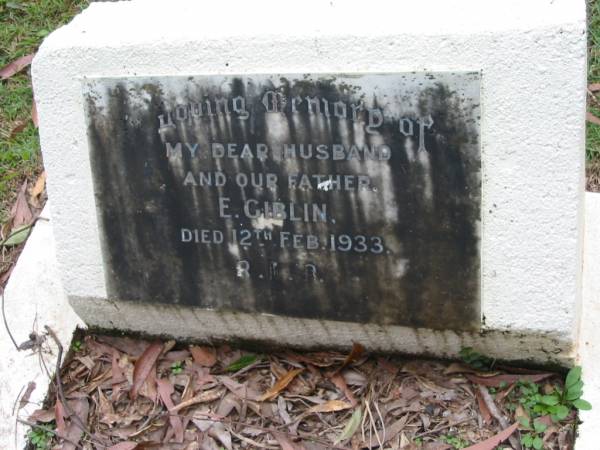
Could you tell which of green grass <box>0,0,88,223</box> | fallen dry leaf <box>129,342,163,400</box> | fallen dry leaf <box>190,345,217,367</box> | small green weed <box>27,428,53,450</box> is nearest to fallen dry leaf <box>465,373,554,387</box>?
fallen dry leaf <box>190,345,217,367</box>

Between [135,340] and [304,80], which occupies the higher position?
[304,80]

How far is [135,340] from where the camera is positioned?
292cm

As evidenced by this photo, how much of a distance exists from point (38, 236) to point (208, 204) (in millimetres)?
1011

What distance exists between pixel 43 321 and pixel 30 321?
0.05m

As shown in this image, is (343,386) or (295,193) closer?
(295,193)

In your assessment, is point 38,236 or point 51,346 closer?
point 51,346

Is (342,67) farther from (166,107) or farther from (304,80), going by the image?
(166,107)

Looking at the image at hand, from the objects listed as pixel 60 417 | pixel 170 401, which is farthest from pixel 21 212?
pixel 170 401

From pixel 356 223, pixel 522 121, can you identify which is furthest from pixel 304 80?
pixel 522 121

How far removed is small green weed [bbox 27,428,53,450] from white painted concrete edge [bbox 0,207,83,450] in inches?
1.0

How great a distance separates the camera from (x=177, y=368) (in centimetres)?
282

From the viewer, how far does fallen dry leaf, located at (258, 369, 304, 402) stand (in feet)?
8.73

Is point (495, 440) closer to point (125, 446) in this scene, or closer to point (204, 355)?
point (204, 355)

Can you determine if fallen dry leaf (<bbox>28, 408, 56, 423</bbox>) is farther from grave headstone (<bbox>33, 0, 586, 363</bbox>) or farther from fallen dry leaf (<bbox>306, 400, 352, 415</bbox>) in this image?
fallen dry leaf (<bbox>306, 400, 352, 415</bbox>)
